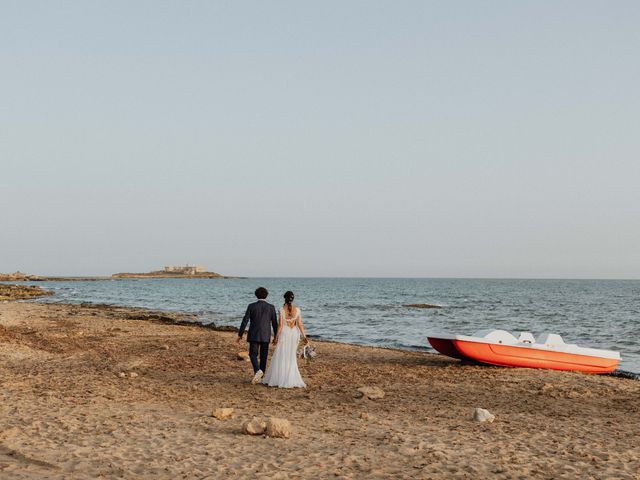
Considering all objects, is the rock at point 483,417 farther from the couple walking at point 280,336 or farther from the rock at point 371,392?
the couple walking at point 280,336

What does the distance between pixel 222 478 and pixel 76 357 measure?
10.4 m

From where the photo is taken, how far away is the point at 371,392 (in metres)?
10.7

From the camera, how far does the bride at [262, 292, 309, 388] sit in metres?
11.1

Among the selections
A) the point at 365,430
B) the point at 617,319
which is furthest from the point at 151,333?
the point at 617,319

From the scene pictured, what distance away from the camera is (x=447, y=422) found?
8789 millimetres

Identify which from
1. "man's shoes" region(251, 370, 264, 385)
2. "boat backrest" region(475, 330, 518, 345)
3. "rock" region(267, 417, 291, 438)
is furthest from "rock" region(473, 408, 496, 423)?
"boat backrest" region(475, 330, 518, 345)

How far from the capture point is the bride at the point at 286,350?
439 inches

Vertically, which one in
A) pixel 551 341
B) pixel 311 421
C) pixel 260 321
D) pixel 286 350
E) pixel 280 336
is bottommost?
pixel 311 421

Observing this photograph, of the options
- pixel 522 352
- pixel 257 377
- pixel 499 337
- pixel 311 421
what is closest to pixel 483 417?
pixel 311 421

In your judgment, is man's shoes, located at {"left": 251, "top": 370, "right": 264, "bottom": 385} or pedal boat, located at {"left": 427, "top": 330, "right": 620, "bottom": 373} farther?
pedal boat, located at {"left": 427, "top": 330, "right": 620, "bottom": 373}

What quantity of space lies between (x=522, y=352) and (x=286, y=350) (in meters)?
7.24

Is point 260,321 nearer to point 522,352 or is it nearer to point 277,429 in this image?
point 277,429

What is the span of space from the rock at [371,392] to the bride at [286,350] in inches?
48.9

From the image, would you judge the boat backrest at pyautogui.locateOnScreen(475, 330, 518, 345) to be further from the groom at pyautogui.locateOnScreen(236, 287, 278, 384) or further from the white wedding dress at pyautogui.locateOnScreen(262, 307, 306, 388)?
the groom at pyautogui.locateOnScreen(236, 287, 278, 384)
